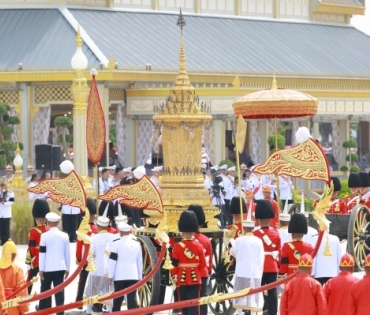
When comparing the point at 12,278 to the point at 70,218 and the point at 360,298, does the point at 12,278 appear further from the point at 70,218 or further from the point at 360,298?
the point at 70,218

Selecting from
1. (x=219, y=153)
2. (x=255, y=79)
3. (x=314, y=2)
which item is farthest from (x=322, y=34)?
(x=219, y=153)

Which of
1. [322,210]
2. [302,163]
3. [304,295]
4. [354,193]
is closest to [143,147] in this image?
[354,193]

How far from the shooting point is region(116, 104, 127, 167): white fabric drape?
3841cm

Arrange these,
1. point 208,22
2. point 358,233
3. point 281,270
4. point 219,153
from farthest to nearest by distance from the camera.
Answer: point 208,22
point 219,153
point 358,233
point 281,270

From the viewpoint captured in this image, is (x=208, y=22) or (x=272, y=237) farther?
(x=208, y=22)

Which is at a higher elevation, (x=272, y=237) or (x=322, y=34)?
(x=322, y=34)

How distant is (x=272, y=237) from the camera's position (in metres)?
18.8

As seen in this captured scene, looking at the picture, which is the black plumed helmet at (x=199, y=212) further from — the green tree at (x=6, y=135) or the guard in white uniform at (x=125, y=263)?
the green tree at (x=6, y=135)

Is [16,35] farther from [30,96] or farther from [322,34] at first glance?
[322,34]

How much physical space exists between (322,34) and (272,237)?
31.5 meters

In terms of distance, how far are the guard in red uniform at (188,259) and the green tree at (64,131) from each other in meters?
18.3

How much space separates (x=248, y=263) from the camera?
18312 millimetres

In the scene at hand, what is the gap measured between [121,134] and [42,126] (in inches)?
80.4

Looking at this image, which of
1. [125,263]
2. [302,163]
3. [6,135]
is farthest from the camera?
[6,135]
